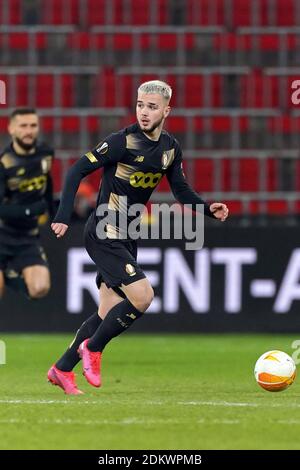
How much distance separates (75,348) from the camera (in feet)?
27.4

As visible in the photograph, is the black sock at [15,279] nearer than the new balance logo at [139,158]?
No

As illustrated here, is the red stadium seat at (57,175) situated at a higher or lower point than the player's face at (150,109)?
lower

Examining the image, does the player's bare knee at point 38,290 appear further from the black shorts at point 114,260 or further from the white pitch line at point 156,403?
the white pitch line at point 156,403

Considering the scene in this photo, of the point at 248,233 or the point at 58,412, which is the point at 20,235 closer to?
the point at 248,233

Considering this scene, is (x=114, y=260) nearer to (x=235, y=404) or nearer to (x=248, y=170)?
(x=235, y=404)

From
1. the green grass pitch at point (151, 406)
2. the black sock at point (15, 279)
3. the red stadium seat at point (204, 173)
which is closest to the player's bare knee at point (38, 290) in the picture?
the black sock at point (15, 279)

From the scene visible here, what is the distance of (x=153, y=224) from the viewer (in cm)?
1422

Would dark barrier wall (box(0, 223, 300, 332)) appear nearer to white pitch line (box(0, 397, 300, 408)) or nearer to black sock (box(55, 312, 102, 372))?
black sock (box(55, 312, 102, 372))

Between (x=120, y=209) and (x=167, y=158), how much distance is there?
0.46 metres

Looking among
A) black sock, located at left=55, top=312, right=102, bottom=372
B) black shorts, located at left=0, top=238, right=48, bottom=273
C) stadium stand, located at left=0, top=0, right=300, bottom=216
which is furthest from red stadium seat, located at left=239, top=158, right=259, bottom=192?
black sock, located at left=55, top=312, right=102, bottom=372

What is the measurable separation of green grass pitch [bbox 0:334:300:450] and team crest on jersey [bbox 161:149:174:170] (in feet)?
4.95

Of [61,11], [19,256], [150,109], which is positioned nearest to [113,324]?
[150,109]

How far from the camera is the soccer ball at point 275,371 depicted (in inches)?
320

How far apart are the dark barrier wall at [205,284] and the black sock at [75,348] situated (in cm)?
555
